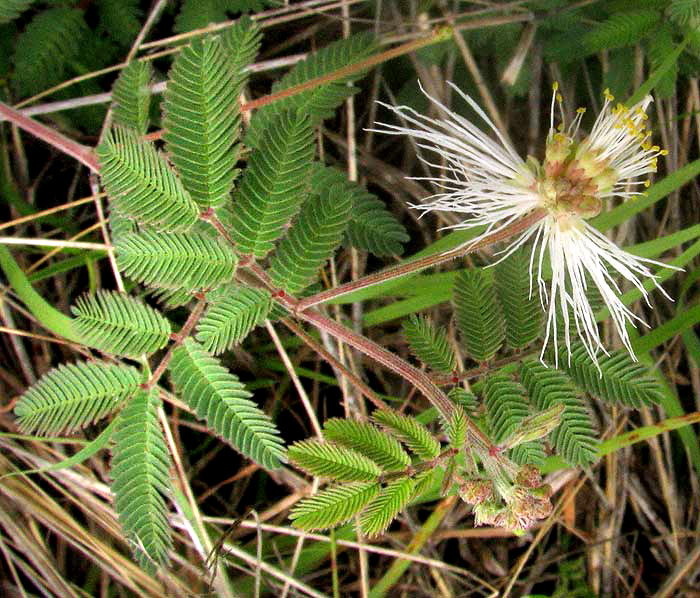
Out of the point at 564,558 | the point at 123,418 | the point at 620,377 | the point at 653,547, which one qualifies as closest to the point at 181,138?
the point at 123,418

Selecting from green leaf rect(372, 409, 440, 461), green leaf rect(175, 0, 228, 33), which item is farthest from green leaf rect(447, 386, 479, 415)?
green leaf rect(175, 0, 228, 33)

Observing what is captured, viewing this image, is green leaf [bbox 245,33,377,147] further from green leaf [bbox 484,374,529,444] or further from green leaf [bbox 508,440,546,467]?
green leaf [bbox 508,440,546,467]

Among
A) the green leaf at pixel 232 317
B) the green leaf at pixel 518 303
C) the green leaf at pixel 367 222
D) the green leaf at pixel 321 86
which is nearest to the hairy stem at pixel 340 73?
the green leaf at pixel 321 86

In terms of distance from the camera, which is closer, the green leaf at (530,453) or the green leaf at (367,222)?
the green leaf at (530,453)

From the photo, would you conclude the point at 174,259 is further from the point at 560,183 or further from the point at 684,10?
the point at 684,10

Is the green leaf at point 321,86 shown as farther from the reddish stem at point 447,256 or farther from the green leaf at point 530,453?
the green leaf at point 530,453

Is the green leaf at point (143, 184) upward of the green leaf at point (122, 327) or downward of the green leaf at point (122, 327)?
upward
